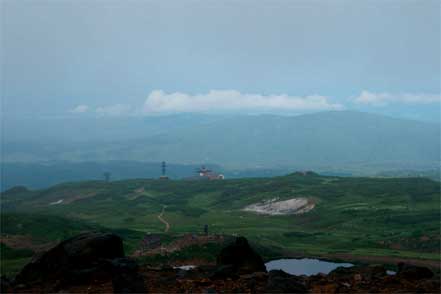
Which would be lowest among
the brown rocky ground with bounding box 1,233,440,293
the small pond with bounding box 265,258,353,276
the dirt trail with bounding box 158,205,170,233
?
the dirt trail with bounding box 158,205,170,233

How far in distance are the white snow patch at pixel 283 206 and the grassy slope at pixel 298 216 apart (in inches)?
121

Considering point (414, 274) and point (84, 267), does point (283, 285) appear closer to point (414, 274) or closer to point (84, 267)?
point (414, 274)

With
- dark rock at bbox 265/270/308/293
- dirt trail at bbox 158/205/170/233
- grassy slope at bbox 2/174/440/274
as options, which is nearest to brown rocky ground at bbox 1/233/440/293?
dark rock at bbox 265/270/308/293

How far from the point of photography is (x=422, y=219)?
106812 millimetres

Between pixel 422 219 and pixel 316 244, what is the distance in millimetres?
30090

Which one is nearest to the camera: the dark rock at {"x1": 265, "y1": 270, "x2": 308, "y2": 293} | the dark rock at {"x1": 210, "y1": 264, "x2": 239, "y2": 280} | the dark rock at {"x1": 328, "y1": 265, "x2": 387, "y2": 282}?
the dark rock at {"x1": 265, "y1": 270, "x2": 308, "y2": 293}

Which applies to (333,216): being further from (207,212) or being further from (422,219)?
(207,212)

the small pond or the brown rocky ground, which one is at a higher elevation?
the brown rocky ground

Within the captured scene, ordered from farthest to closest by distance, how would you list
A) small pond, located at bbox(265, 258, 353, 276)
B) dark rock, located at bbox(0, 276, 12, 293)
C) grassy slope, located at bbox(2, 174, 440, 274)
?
grassy slope, located at bbox(2, 174, 440, 274), small pond, located at bbox(265, 258, 353, 276), dark rock, located at bbox(0, 276, 12, 293)

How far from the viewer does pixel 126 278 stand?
23.0m

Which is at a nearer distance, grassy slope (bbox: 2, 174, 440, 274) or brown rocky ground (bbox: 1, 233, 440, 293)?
brown rocky ground (bbox: 1, 233, 440, 293)

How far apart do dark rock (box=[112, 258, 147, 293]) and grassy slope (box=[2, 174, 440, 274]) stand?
52424 mm

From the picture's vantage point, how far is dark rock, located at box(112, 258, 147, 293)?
73.8ft

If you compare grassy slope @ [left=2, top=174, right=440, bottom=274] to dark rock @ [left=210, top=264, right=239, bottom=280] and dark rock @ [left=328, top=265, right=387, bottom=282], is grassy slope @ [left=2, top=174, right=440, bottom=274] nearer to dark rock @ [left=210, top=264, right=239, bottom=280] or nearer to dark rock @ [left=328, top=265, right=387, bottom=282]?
dark rock @ [left=328, top=265, right=387, bottom=282]
